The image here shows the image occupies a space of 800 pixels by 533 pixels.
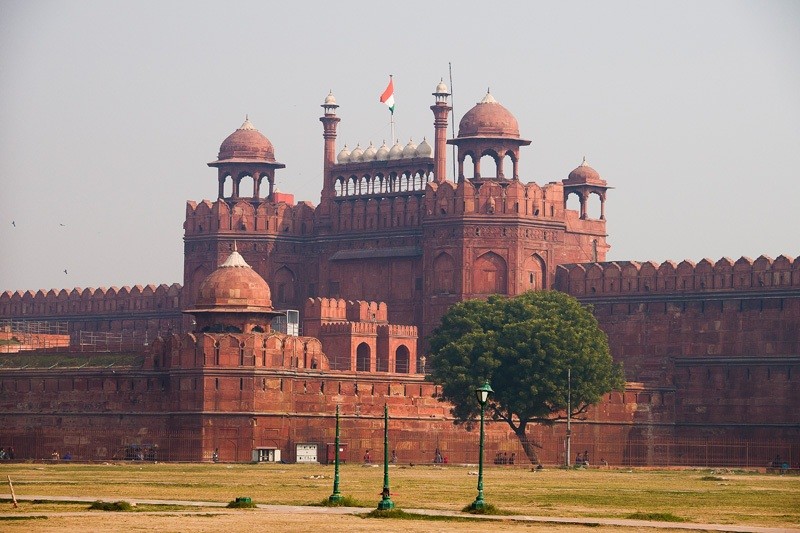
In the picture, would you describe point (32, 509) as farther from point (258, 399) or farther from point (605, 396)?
point (605, 396)

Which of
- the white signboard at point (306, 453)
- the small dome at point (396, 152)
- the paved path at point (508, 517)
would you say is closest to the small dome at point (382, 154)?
the small dome at point (396, 152)

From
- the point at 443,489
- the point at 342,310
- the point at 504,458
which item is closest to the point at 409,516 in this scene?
the point at 443,489

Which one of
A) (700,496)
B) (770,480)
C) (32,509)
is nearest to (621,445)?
(770,480)

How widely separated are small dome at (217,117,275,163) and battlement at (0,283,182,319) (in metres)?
7.89

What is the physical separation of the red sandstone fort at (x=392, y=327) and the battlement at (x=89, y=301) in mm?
379

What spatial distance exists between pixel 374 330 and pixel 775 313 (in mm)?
16742

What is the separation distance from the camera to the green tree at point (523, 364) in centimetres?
8562

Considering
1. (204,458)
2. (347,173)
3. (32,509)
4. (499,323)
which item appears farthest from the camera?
(347,173)

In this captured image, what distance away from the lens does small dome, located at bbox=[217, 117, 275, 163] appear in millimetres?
105062

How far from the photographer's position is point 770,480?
2660 inches

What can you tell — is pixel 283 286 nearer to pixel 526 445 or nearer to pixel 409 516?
pixel 526 445

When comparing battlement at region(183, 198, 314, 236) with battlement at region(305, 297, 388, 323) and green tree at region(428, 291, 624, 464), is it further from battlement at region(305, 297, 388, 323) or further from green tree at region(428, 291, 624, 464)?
Result: green tree at region(428, 291, 624, 464)

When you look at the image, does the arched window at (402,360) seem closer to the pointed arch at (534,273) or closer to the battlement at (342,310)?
the battlement at (342,310)

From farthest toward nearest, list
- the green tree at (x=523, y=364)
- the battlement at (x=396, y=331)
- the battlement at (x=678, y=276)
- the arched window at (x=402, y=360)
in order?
the arched window at (x=402, y=360)
the battlement at (x=396, y=331)
the battlement at (x=678, y=276)
the green tree at (x=523, y=364)
